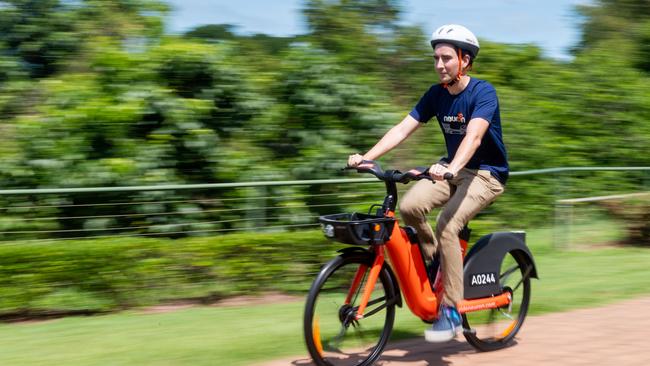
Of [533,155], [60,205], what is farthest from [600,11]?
[60,205]

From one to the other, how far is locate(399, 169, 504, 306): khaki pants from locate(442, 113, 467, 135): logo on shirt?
0.32m

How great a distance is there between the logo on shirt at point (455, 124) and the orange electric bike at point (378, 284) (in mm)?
512

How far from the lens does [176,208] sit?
Result: 358 inches

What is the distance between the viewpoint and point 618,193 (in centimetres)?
1262

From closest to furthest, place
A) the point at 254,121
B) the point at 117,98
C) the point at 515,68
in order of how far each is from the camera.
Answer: the point at 117,98 < the point at 254,121 < the point at 515,68

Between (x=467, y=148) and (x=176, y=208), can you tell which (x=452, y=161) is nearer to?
(x=467, y=148)

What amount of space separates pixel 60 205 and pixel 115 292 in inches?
42.0

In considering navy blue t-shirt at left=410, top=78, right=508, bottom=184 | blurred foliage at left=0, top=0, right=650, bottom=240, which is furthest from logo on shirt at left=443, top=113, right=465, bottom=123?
blurred foliage at left=0, top=0, right=650, bottom=240

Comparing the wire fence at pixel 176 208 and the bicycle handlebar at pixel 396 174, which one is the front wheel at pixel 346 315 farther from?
the wire fence at pixel 176 208

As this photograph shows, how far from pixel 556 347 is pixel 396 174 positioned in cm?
184

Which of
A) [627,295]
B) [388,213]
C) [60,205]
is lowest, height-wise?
[627,295]

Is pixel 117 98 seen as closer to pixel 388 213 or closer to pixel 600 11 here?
pixel 388 213

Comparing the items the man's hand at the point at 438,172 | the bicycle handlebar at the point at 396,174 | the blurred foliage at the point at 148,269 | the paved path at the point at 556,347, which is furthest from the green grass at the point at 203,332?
the man's hand at the point at 438,172

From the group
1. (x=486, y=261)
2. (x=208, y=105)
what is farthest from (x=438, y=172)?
(x=208, y=105)
